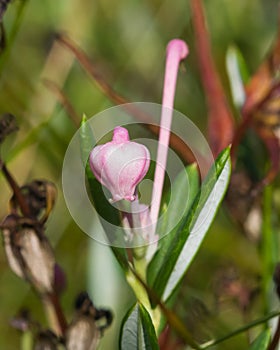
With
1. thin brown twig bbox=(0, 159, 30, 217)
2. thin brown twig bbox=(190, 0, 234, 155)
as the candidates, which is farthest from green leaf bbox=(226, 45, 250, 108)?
thin brown twig bbox=(0, 159, 30, 217)

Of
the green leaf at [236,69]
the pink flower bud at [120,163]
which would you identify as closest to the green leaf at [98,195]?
the pink flower bud at [120,163]

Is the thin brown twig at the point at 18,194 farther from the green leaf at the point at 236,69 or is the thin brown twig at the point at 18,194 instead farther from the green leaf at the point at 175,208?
the green leaf at the point at 236,69

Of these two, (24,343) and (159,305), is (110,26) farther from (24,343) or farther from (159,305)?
(159,305)

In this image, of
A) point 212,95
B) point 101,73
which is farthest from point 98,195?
point 101,73

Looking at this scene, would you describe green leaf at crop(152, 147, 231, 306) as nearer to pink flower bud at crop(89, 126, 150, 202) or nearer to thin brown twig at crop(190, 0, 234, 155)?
pink flower bud at crop(89, 126, 150, 202)

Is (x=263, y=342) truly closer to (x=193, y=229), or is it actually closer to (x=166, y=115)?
(x=193, y=229)
